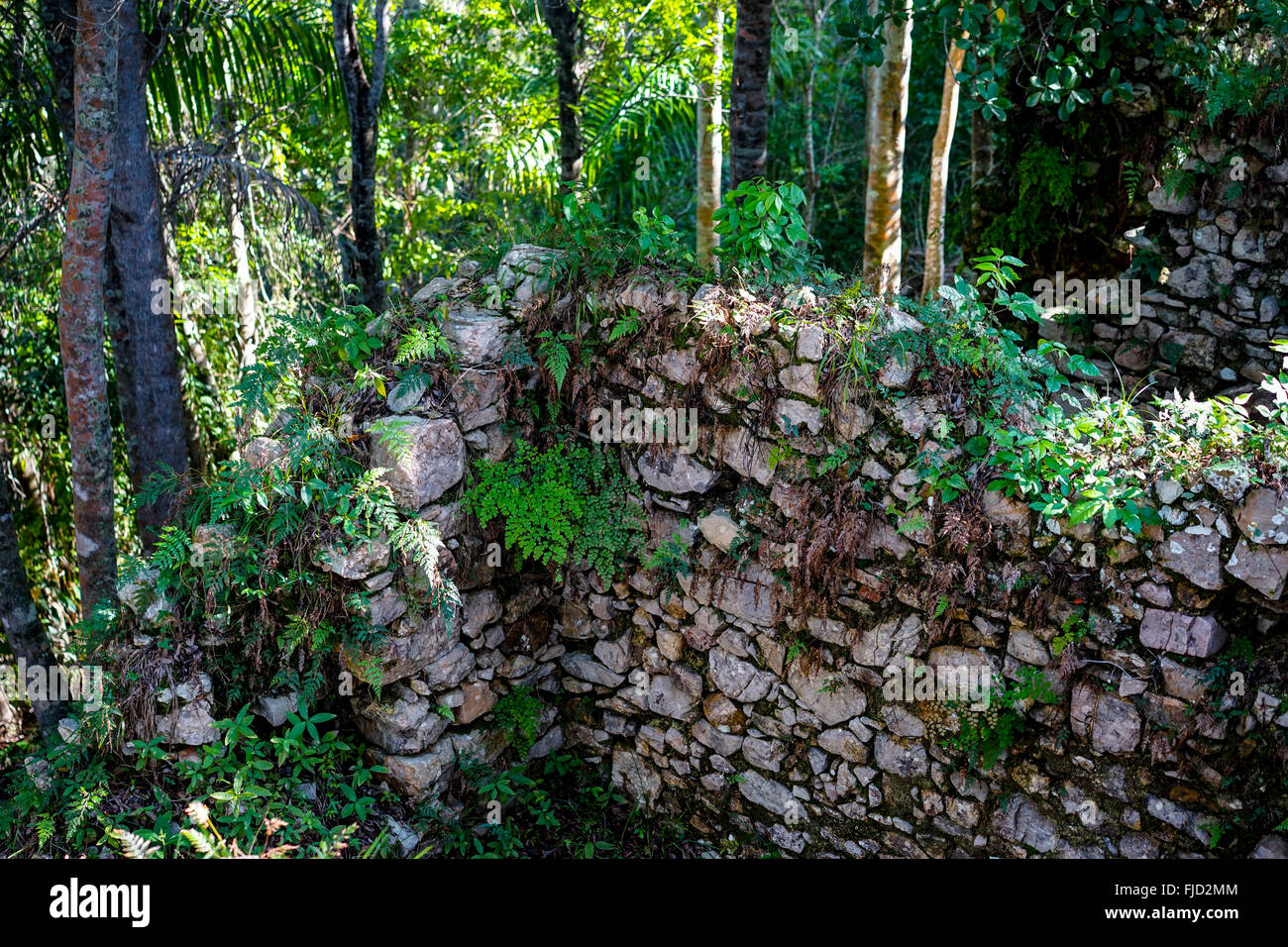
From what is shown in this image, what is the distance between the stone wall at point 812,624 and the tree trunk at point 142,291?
258 centimetres

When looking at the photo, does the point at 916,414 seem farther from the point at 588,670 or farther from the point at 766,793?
the point at 588,670

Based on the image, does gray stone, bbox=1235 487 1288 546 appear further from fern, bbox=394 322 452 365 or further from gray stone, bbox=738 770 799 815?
fern, bbox=394 322 452 365

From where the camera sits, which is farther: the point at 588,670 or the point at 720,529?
the point at 588,670

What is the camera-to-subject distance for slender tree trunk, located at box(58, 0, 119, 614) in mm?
4965

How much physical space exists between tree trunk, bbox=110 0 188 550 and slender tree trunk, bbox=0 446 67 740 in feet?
Answer: 2.46

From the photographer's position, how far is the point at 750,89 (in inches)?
213

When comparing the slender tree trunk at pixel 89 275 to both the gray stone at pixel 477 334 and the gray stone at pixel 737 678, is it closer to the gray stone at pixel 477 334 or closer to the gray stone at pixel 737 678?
the gray stone at pixel 477 334

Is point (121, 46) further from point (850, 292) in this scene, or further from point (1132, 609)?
point (1132, 609)

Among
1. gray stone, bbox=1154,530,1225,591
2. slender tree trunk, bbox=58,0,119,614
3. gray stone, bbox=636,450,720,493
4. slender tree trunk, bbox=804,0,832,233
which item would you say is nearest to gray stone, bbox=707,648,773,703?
gray stone, bbox=636,450,720,493

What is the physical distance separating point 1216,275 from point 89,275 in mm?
6443

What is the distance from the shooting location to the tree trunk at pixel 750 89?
206 inches

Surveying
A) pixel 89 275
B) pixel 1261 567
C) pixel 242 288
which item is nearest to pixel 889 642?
pixel 1261 567

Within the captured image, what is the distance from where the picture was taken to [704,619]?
15.5ft

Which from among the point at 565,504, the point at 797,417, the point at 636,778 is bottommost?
the point at 636,778
